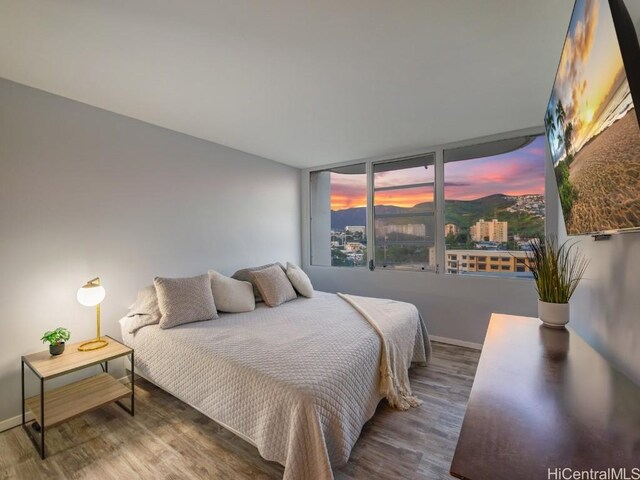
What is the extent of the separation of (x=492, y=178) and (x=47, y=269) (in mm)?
4341

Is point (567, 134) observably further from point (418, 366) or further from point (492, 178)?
point (418, 366)

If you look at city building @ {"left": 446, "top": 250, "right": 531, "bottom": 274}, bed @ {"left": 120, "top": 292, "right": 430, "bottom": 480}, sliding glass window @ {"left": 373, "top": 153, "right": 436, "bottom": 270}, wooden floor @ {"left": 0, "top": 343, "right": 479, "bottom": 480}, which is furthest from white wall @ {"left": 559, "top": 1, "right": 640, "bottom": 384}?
sliding glass window @ {"left": 373, "top": 153, "right": 436, "bottom": 270}

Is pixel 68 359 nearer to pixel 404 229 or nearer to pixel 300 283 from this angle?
pixel 300 283

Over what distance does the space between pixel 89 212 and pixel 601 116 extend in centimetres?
327

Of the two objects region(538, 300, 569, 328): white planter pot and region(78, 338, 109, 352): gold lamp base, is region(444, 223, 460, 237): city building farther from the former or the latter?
region(78, 338, 109, 352): gold lamp base

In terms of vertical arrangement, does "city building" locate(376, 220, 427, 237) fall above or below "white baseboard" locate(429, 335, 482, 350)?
above

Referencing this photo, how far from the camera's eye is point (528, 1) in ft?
4.53

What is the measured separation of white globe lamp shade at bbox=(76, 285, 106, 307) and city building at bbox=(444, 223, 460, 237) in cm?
357

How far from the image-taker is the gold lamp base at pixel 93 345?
218 centimetres

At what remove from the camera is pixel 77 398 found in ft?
6.80

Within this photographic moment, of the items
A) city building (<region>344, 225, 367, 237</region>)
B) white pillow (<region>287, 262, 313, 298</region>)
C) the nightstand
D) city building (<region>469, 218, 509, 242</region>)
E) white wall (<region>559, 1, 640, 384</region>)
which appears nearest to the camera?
white wall (<region>559, 1, 640, 384</region>)

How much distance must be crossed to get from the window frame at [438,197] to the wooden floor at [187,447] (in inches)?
67.2

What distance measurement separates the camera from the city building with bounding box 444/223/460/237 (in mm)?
3479

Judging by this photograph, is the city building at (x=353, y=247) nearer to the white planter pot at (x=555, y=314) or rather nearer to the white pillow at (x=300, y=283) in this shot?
the white pillow at (x=300, y=283)
